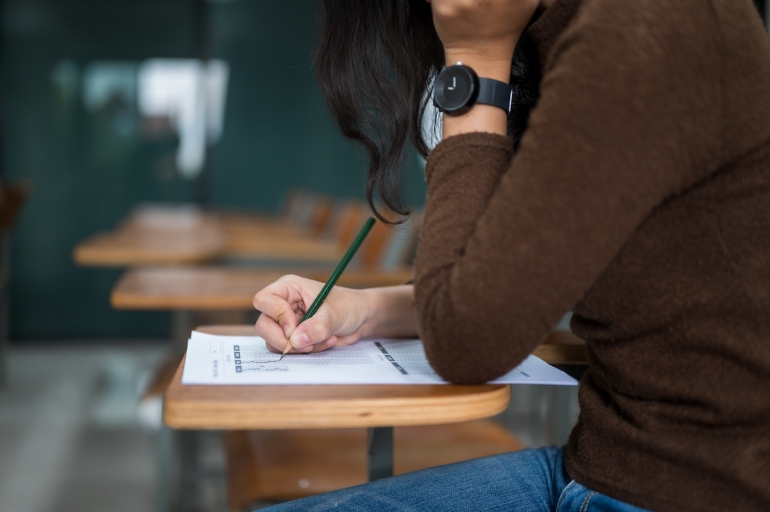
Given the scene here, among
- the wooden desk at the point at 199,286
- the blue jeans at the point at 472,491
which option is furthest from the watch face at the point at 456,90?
the wooden desk at the point at 199,286

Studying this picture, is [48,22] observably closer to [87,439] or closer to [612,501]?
[87,439]

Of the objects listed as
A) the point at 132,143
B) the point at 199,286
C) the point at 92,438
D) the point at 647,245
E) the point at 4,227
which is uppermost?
the point at 647,245

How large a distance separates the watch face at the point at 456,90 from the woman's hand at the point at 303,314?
10.5 inches

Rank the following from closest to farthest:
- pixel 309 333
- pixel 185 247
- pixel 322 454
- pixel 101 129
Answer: pixel 309 333 < pixel 322 454 < pixel 185 247 < pixel 101 129

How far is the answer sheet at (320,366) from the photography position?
0.70 meters

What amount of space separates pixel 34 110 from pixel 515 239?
214 inches

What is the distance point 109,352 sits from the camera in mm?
4969

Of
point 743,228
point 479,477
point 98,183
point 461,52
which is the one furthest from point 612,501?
point 98,183

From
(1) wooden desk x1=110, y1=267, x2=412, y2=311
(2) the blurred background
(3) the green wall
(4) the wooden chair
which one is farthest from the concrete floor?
(3) the green wall

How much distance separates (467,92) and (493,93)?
27 mm

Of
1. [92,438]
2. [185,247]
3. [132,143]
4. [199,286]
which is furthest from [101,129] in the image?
[199,286]

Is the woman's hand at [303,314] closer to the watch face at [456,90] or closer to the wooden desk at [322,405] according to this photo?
the wooden desk at [322,405]

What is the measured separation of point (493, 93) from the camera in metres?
0.73

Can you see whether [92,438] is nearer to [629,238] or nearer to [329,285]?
[329,285]
